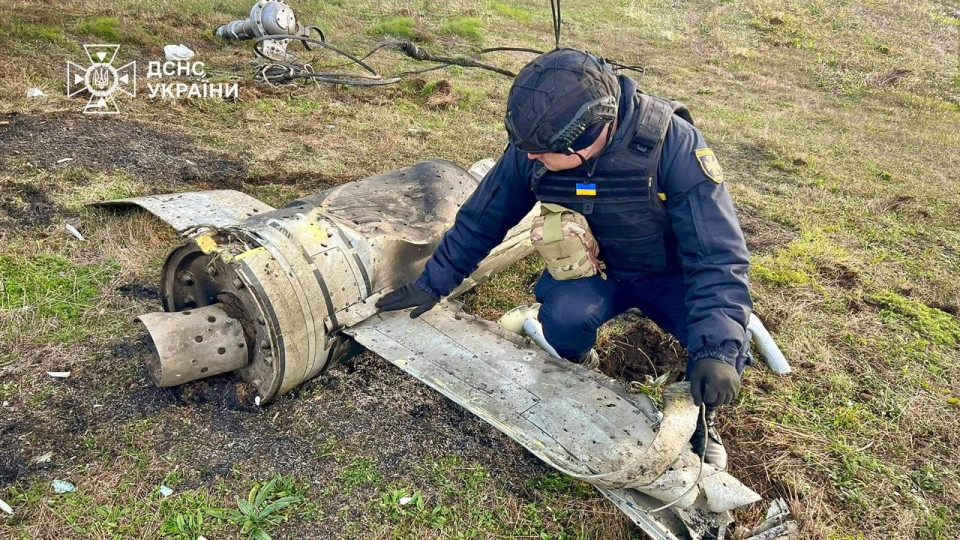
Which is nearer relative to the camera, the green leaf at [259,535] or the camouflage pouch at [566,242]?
the green leaf at [259,535]

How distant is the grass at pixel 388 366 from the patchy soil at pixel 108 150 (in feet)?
0.18

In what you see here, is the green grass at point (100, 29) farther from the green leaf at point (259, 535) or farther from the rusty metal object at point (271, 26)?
the green leaf at point (259, 535)

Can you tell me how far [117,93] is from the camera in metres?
6.52

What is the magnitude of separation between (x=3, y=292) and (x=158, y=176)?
1746 mm

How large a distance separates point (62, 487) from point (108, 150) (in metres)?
3.54

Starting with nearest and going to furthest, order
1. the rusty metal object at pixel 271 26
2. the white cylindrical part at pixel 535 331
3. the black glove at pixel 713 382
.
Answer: the black glove at pixel 713 382 < the white cylindrical part at pixel 535 331 < the rusty metal object at pixel 271 26

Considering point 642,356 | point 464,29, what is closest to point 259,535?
point 642,356

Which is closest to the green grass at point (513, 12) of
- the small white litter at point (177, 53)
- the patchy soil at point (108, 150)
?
the small white litter at point (177, 53)

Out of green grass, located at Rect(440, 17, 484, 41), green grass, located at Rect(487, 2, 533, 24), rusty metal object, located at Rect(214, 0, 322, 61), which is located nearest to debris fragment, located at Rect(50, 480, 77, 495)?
rusty metal object, located at Rect(214, 0, 322, 61)

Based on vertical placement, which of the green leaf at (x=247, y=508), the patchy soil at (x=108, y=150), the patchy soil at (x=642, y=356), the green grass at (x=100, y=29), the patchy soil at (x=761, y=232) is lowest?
the green leaf at (x=247, y=508)

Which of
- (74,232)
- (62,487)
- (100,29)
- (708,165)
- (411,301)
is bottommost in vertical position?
(62,487)

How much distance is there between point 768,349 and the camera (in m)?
3.39

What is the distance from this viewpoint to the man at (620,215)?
7.08 feet

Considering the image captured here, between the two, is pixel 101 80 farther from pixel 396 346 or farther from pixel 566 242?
pixel 566 242
